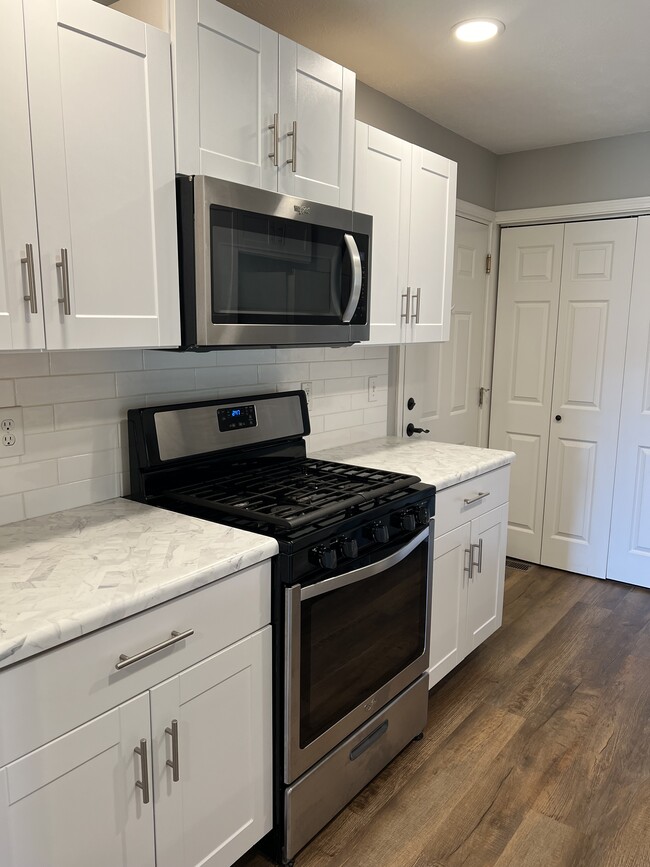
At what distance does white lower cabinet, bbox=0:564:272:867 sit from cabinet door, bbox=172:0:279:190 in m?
1.06

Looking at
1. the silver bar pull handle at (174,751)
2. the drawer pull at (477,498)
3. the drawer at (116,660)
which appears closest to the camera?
the drawer at (116,660)

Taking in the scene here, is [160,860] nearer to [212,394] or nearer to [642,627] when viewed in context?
[212,394]

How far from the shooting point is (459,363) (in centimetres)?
361

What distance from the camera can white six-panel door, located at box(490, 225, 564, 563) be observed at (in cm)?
366

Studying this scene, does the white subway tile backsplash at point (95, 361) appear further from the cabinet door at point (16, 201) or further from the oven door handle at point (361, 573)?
the oven door handle at point (361, 573)

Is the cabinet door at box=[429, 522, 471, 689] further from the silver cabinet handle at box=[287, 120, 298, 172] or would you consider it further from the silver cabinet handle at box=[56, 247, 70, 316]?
the silver cabinet handle at box=[56, 247, 70, 316]

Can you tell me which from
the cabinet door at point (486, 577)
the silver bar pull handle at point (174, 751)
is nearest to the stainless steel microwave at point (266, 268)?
the silver bar pull handle at point (174, 751)

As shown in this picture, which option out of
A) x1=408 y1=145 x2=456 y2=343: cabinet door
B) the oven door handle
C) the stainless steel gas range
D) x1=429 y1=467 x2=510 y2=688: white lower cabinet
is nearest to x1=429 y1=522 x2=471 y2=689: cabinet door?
x1=429 y1=467 x2=510 y2=688: white lower cabinet

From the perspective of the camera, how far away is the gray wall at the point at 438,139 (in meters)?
2.73

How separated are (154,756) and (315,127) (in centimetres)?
174

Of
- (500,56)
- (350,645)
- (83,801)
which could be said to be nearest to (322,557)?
(350,645)

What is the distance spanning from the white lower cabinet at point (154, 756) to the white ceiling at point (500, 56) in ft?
5.95

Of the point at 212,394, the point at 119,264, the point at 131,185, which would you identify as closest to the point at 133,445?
the point at 212,394

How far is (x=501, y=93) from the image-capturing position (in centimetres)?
271
